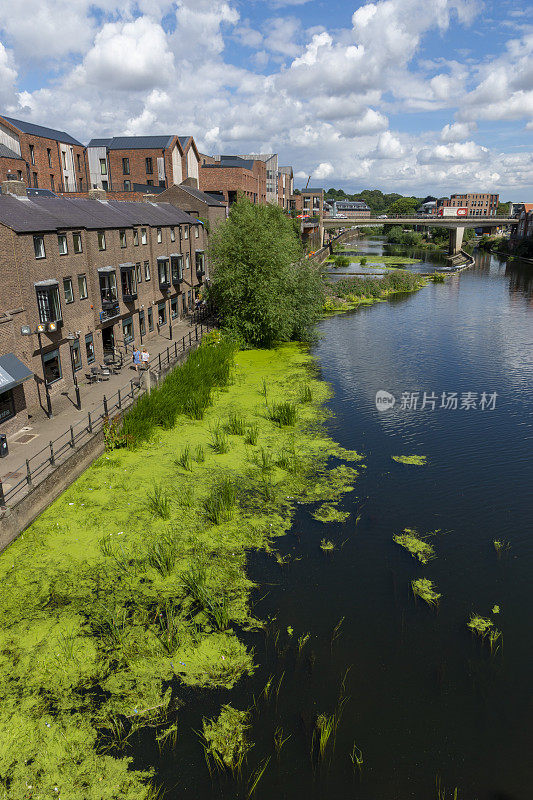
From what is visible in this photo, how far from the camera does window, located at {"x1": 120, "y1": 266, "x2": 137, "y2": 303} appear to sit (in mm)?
36831

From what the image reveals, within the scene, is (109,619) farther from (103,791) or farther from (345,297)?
(345,297)

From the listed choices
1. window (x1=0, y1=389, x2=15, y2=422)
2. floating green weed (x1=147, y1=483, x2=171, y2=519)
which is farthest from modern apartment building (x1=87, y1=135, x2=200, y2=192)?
floating green weed (x1=147, y1=483, x2=171, y2=519)

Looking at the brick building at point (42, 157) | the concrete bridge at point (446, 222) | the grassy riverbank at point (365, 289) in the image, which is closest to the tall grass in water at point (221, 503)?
the grassy riverbank at point (365, 289)

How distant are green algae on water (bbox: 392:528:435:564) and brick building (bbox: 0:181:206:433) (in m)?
17.7

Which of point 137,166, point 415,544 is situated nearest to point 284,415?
point 415,544

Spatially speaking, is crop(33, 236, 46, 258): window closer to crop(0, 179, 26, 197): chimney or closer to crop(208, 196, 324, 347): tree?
crop(0, 179, 26, 197): chimney

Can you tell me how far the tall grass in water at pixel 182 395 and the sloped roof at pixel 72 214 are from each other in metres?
10.4

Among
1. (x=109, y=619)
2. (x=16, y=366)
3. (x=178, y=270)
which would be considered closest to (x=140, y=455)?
(x=16, y=366)

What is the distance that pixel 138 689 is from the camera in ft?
41.3

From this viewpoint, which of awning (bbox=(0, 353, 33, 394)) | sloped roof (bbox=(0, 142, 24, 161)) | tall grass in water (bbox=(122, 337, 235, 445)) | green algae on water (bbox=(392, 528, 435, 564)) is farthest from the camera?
sloped roof (bbox=(0, 142, 24, 161))

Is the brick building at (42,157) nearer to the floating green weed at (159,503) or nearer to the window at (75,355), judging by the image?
the window at (75,355)

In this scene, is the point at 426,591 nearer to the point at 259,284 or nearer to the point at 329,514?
the point at 329,514

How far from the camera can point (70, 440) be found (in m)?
22.3

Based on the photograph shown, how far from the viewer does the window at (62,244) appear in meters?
28.5
